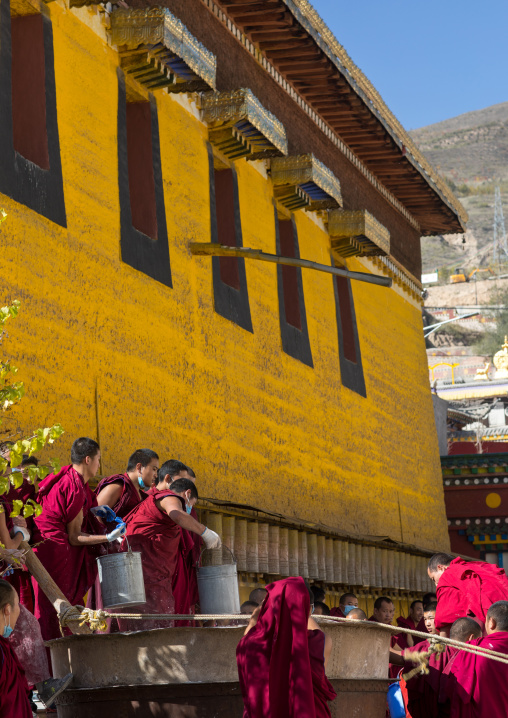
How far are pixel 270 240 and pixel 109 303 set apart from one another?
365cm

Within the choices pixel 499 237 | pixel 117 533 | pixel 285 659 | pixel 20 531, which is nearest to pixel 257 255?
pixel 117 533

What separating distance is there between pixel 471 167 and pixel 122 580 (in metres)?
94.1

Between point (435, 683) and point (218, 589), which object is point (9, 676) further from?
point (435, 683)

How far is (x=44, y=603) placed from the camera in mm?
4918

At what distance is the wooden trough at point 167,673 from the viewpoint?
3908 mm

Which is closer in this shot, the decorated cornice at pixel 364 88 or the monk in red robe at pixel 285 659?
the monk in red robe at pixel 285 659

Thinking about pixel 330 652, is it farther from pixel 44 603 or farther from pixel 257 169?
pixel 257 169

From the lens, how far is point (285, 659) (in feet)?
12.0

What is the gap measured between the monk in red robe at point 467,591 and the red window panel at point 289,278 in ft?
19.1

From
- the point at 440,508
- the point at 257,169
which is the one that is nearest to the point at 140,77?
the point at 257,169

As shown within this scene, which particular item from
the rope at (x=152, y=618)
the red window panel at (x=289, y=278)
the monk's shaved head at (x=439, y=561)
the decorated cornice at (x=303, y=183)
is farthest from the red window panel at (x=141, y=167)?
the rope at (x=152, y=618)

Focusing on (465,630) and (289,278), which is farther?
(289,278)

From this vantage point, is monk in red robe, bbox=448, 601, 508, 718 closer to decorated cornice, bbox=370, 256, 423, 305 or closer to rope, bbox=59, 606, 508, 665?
rope, bbox=59, 606, 508, 665

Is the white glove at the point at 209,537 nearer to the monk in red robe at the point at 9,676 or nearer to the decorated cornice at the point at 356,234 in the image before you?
the monk in red robe at the point at 9,676
